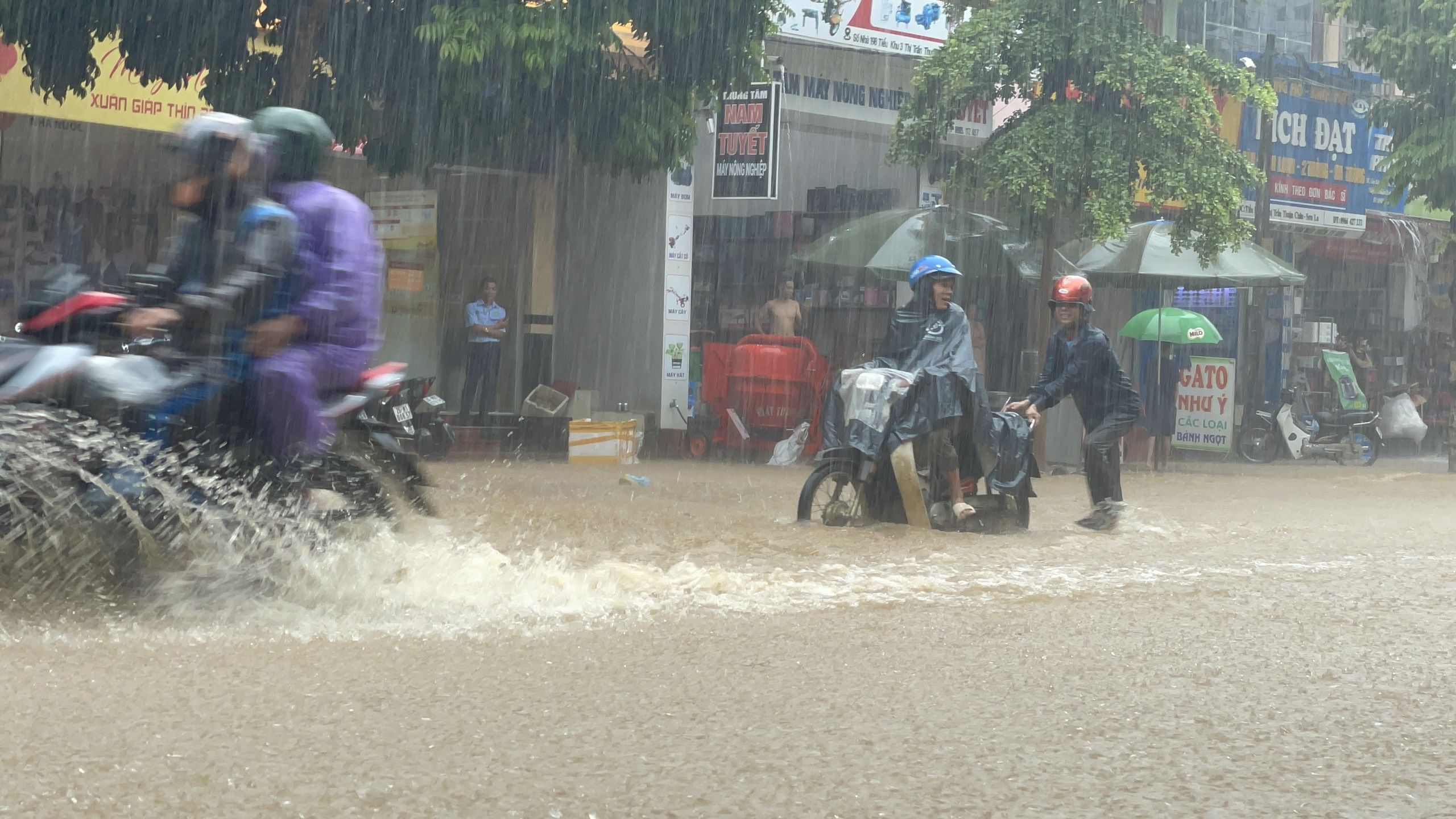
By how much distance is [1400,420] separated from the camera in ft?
73.2

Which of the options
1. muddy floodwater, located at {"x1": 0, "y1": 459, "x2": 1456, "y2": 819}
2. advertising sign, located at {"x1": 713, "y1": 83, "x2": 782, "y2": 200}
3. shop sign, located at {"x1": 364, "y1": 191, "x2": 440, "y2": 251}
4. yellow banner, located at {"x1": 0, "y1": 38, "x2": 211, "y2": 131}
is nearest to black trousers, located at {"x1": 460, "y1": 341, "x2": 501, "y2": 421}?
shop sign, located at {"x1": 364, "y1": 191, "x2": 440, "y2": 251}

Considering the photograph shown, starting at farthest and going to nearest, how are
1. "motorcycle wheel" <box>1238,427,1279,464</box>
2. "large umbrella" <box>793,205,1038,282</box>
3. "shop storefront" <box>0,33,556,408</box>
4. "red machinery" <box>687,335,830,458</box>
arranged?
"motorcycle wheel" <box>1238,427,1279,464</box>
"red machinery" <box>687,335,830,458</box>
"large umbrella" <box>793,205,1038,282</box>
"shop storefront" <box>0,33,556,408</box>

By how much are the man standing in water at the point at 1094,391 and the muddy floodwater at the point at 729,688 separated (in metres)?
1.74

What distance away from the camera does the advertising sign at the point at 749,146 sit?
54.6 feet

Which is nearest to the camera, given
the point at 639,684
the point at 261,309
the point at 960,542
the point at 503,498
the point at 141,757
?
the point at 141,757

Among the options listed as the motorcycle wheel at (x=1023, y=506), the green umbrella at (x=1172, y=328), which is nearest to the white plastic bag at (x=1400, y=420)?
the green umbrella at (x=1172, y=328)

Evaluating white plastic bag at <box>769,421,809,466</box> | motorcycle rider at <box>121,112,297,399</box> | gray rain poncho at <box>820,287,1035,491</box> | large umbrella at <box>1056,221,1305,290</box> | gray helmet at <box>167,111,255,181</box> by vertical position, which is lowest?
white plastic bag at <box>769,421,809,466</box>

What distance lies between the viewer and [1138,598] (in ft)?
21.8

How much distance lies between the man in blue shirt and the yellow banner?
365 cm

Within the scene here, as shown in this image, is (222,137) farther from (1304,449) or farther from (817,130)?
(1304,449)

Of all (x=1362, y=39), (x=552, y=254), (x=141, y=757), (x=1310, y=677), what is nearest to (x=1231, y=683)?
(x=1310, y=677)

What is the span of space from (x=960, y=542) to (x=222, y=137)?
4.81 metres

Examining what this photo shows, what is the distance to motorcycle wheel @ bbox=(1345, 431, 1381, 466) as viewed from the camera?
2072 cm

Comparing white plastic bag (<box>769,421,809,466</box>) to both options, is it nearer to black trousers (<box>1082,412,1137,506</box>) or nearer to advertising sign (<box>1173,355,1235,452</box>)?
black trousers (<box>1082,412,1137,506</box>)
